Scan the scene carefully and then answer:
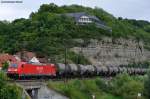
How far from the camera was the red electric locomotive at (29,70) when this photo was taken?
73375 mm

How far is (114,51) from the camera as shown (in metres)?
137

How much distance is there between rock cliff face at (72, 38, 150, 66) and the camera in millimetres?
126662

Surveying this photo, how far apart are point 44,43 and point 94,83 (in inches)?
1399

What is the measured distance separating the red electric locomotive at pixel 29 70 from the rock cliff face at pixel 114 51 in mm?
41739

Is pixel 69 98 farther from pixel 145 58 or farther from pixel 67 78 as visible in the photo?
pixel 145 58

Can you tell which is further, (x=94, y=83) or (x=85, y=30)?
(x=85, y=30)

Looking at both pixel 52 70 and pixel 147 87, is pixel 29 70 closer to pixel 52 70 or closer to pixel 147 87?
pixel 52 70

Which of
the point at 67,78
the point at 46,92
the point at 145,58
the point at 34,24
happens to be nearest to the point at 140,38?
the point at 145,58

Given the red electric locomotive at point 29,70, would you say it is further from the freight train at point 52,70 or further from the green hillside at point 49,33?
the green hillside at point 49,33

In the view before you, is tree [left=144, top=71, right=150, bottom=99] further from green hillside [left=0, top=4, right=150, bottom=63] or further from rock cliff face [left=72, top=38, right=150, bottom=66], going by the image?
rock cliff face [left=72, top=38, right=150, bottom=66]

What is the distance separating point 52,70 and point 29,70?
20.0 feet

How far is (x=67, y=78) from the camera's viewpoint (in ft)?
277

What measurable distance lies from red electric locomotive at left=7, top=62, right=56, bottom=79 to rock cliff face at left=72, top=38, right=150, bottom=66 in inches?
1643

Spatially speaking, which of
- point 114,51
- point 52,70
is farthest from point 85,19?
point 52,70
